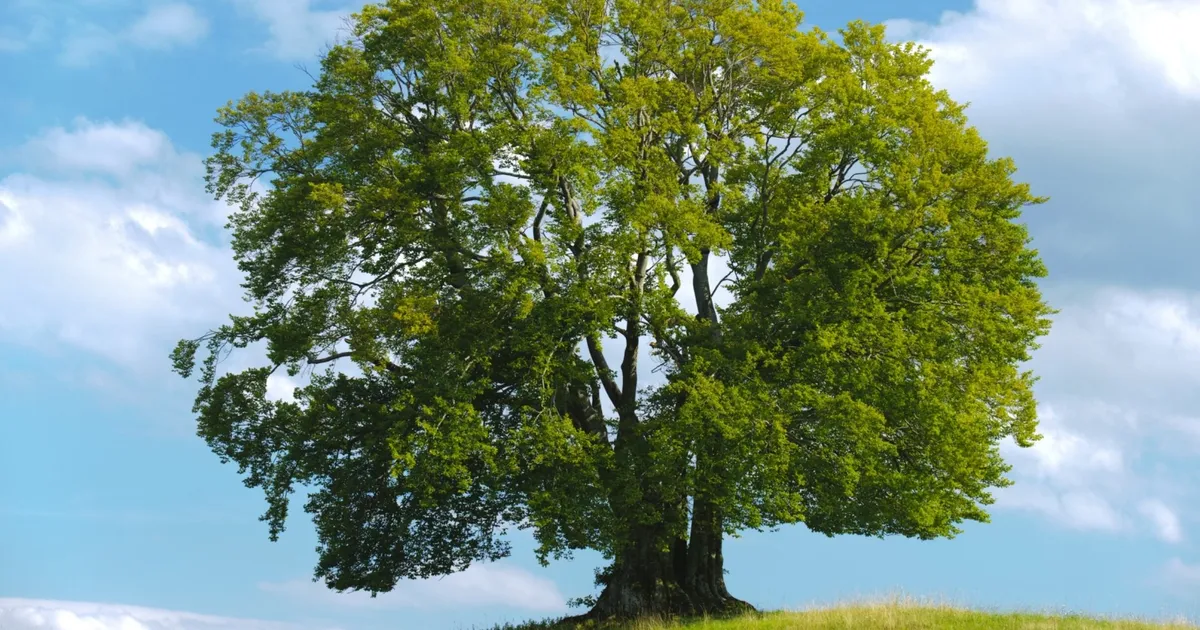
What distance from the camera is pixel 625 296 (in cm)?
2838

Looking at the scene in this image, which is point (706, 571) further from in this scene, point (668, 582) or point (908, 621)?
point (908, 621)

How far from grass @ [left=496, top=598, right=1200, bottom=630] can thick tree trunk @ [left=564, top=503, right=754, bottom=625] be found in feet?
4.56

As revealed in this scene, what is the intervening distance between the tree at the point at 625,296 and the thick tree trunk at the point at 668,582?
0.09 meters

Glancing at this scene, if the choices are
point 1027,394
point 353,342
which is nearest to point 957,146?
point 1027,394

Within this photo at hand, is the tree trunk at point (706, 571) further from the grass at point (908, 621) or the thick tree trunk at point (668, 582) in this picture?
the grass at point (908, 621)

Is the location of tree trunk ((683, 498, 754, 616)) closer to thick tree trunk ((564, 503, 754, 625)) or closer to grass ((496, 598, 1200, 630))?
thick tree trunk ((564, 503, 754, 625))

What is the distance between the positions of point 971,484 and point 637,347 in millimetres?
9651

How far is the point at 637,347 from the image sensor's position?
3103 centimetres

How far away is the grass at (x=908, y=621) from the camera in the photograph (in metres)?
24.1

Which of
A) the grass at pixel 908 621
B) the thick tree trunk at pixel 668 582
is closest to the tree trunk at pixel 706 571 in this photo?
the thick tree trunk at pixel 668 582

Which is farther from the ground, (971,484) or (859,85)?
(859,85)

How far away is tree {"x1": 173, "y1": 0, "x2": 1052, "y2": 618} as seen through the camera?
86.4ft

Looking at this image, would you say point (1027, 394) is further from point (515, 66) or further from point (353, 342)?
point (353, 342)

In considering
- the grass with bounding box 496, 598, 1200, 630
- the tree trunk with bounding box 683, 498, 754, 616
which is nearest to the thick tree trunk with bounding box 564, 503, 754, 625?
the tree trunk with bounding box 683, 498, 754, 616
